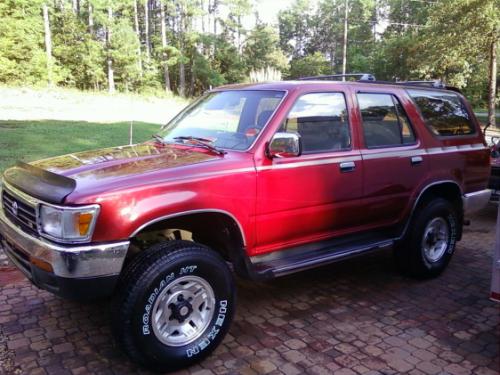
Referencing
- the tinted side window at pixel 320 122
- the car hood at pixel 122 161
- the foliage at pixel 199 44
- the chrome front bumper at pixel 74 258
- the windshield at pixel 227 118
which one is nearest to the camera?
the chrome front bumper at pixel 74 258

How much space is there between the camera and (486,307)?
4336 mm

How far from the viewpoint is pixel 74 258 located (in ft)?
9.31

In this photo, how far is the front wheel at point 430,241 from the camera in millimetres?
4738

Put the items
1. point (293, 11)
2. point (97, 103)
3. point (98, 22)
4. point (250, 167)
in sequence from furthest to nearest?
point (293, 11) < point (98, 22) < point (97, 103) < point (250, 167)

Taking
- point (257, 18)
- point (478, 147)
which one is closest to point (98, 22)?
point (257, 18)

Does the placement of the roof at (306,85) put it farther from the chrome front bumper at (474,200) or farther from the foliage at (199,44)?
the foliage at (199,44)

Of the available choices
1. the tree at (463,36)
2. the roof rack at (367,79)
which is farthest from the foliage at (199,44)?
the roof rack at (367,79)

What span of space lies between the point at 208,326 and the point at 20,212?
157 cm

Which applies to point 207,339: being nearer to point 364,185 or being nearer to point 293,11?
point 364,185

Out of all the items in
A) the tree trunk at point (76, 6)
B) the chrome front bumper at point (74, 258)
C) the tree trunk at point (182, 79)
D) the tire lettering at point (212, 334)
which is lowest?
→ the tire lettering at point (212, 334)

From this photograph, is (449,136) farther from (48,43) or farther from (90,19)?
(90,19)

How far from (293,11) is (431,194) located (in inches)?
3058

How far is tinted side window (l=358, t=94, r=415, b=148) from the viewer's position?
440 cm

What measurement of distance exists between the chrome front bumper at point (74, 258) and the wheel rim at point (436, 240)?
3275mm
